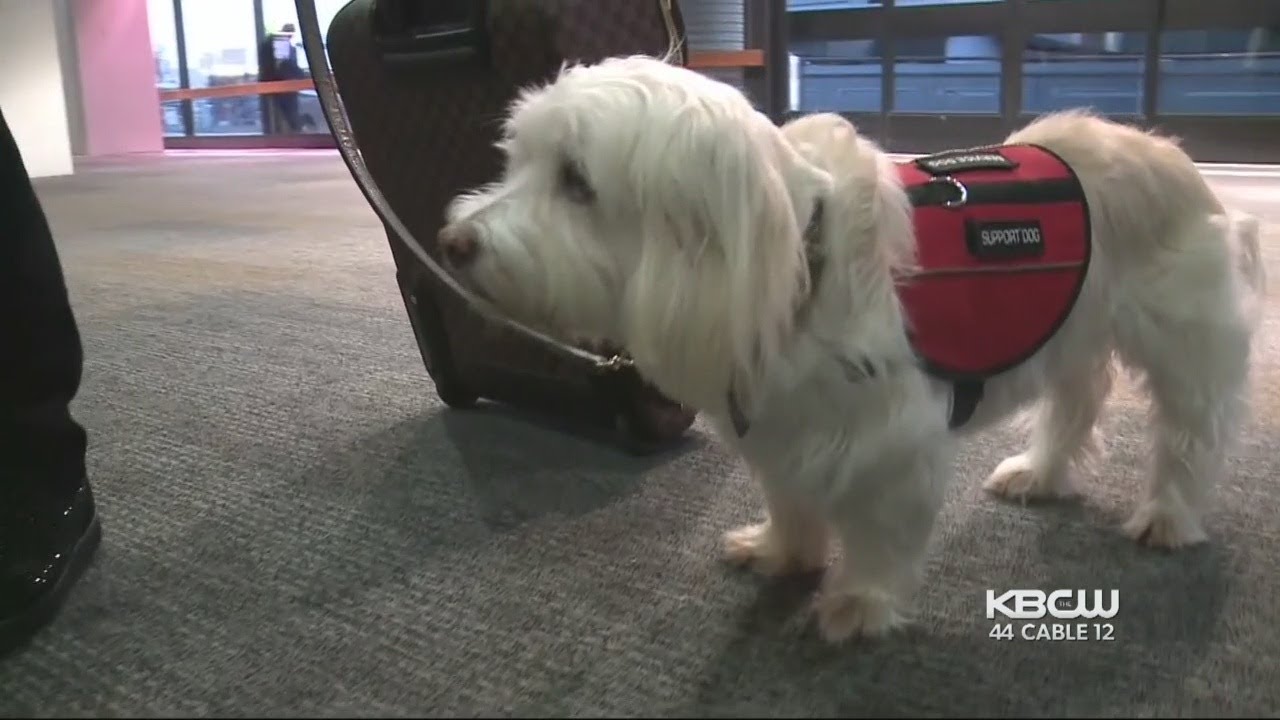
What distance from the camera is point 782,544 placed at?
120 cm

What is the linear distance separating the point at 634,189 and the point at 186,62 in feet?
36.3

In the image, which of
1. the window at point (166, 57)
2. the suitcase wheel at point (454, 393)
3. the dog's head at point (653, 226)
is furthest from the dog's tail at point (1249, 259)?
the window at point (166, 57)

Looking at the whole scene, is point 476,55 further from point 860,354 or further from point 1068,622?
point 1068,622

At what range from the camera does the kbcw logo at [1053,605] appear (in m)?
→ 1.07

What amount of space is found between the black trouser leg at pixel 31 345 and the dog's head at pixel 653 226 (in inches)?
19.8

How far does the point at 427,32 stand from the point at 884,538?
97 centimetres

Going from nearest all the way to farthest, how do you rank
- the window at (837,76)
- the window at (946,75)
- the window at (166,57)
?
the window at (946,75) → the window at (837,76) → the window at (166,57)

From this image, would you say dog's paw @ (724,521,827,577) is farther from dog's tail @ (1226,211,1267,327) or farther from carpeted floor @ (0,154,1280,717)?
dog's tail @ (1226,211,1267,327)

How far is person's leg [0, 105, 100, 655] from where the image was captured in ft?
3.70

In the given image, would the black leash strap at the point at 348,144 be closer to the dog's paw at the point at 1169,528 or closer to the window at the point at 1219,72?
the dog's paw at the point at 1169,528

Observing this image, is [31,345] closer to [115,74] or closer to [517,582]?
[517,582]

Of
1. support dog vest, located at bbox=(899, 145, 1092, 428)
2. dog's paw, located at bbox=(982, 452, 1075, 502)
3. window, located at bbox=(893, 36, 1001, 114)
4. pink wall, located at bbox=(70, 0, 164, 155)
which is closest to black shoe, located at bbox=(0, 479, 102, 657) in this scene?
support dog vest, located at bbox=(899, 145, 1092, 428)

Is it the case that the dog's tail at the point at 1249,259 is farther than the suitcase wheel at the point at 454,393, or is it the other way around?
the suitcase wheel at the point at 454,393

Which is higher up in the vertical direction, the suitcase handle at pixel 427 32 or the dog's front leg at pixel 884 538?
the suitcase handle at pixel 427 32
